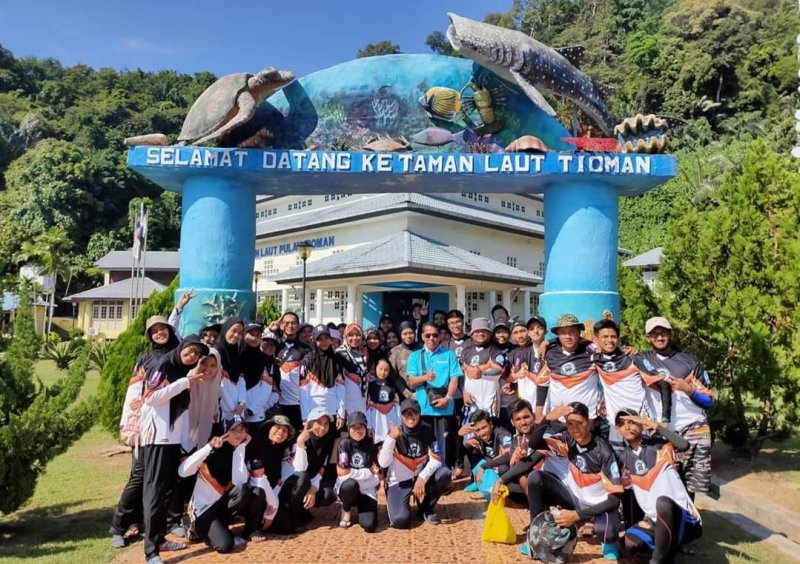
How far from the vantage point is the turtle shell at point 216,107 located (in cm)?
712

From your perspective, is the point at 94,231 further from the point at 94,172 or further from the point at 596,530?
the point at 596,530

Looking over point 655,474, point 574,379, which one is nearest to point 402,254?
point 574,379

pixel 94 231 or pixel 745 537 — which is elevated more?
pixel 94 231

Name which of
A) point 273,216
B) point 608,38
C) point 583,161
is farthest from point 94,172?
point 583,161

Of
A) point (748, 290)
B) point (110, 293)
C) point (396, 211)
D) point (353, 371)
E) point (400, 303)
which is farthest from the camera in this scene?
point (110, 293)

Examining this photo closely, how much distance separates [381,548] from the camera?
443cm

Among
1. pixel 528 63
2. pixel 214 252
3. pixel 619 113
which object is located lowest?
pixel 214 252

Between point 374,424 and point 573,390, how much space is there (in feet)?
6.19

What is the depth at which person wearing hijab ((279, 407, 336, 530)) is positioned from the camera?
4.81 m

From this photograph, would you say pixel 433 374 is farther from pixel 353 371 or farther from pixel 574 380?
pixel 574 380

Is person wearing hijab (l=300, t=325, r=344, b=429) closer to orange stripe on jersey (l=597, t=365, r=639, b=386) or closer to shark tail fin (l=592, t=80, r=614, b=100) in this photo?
orange stripe on jersey (l=597, t=365, r=639, b=386)

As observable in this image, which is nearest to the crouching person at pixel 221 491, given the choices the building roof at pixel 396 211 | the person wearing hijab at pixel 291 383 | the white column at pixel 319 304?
the person wearing hijab at pixel 291 383

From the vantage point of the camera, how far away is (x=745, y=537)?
485 centimetres

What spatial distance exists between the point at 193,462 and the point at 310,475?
1091 mm
